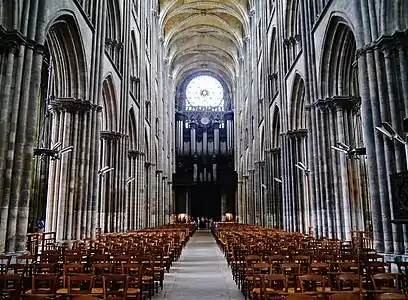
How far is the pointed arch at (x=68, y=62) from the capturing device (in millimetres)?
16906

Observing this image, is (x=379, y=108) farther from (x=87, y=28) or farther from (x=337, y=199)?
(x=87, y=28)

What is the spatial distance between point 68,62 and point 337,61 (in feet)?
41.9

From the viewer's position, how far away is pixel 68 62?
57.5 feet

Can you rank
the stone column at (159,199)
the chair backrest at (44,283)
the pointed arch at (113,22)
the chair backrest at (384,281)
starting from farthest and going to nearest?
the stone column at (159,199) < the pointed arch at (113,22) < the chair backrest at (384,281) < the chair backrest at (44,283)

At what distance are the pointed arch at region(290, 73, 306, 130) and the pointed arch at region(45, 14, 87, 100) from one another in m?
13.0

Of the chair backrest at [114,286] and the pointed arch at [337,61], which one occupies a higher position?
the pointed arch at [337,61]

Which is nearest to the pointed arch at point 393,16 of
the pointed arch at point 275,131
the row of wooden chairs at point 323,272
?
the row of wooden chairs at point 323,272

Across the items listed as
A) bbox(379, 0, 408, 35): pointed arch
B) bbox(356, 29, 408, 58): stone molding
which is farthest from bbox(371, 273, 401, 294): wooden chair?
bbox(379, 0, 408, 35): pointed arch

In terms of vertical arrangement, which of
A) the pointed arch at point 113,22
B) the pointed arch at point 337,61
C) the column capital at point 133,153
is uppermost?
the pointed arch at point 113,22

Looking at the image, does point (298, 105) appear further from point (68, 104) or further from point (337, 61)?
point (68, 104)

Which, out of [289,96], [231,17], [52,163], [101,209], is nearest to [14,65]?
[52,163]

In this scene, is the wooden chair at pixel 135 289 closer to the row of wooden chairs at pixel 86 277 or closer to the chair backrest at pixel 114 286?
the row of wooden chairs at pixel 86 277

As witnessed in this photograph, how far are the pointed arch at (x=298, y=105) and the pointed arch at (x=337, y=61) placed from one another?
5.25 m

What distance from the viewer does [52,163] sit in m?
17.1
